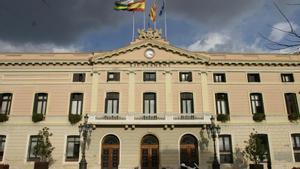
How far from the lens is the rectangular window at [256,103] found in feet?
84.6

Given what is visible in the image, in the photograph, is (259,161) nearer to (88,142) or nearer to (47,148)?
(88,142)

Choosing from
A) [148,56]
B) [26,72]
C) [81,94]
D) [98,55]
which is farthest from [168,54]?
[26,72]

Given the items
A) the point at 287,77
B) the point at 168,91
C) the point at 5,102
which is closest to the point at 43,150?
the point at 5,102

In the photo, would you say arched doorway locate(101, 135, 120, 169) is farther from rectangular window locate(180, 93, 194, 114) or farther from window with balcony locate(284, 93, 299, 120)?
window with balcony locate(284, 93, 299, 120)

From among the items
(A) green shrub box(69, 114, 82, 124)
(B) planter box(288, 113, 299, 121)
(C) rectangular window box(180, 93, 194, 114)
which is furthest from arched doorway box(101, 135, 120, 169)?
(B) planter box(288, 113, 299, 121)

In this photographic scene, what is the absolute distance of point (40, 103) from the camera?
25672 mm

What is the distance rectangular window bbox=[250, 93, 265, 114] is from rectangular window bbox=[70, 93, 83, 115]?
15600mm

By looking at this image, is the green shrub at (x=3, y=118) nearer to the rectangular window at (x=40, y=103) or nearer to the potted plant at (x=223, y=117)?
the rectangular window at (x=40, y=103)

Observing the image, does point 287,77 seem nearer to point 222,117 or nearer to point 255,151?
point 222,117

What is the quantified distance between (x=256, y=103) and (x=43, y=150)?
62.0 feet

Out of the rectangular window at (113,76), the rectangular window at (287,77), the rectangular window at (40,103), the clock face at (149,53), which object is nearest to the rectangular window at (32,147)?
the rectangular window at (40,103)

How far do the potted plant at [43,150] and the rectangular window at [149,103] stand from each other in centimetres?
856

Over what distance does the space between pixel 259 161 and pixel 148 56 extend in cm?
1336

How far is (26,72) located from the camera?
86.8 feet
